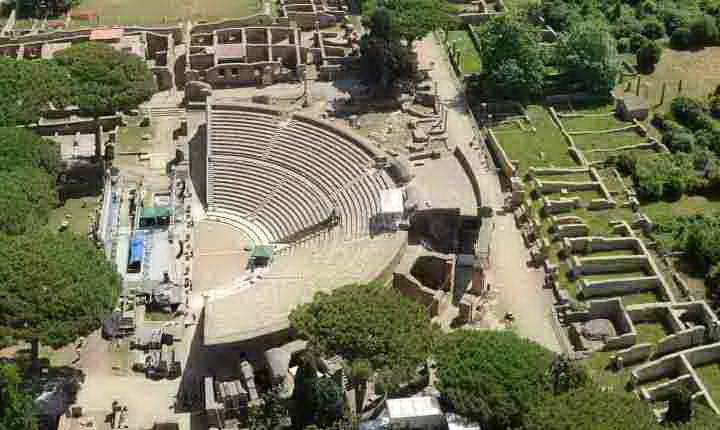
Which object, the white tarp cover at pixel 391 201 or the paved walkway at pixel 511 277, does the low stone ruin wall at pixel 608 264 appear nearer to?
the paved walkway at pixel 511 277

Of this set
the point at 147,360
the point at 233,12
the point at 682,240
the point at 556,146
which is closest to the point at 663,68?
Answer: the point at 556,146

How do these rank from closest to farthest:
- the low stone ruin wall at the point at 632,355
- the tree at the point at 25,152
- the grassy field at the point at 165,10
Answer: the low stone ruin wall at the point at 632,355 < the tree at the point at 25,152 < the grassy field at the point at 165,10

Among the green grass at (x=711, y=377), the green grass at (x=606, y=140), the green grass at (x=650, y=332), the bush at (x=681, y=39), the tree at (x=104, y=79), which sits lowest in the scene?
the green grass at (x=711, y=377)

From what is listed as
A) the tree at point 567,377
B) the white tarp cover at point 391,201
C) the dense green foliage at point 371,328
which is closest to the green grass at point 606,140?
the white tarp cover at point 391,201

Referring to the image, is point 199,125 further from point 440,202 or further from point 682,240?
point 682,240

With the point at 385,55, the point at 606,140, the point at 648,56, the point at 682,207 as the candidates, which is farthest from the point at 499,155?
the point at 648,56

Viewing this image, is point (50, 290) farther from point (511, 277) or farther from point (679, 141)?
point (679, 141)

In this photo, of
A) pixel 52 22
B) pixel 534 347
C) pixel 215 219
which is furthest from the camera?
pixel 52 22
